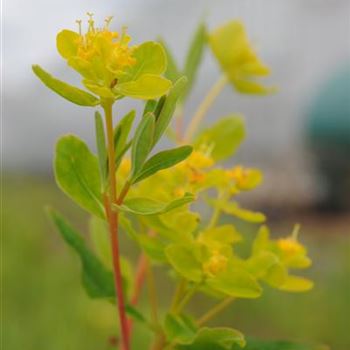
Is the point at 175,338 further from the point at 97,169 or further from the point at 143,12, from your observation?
the point at 143,12

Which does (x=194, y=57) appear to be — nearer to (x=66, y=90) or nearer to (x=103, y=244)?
(x=103, y=244)

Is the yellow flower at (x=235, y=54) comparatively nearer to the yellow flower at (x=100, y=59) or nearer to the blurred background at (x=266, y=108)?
the yellow flower at (x=100, y=59)

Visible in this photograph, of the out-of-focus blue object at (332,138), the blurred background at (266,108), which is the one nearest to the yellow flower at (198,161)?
the blurred background at (266,108)

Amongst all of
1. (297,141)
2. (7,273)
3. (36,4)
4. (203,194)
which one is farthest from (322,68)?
(203,194)

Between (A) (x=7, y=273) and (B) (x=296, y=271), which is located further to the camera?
(B) (x=296, y=271)

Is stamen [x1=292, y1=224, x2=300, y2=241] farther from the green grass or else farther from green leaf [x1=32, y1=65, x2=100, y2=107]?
the green grass

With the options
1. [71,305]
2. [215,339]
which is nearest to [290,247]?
[215,339]
